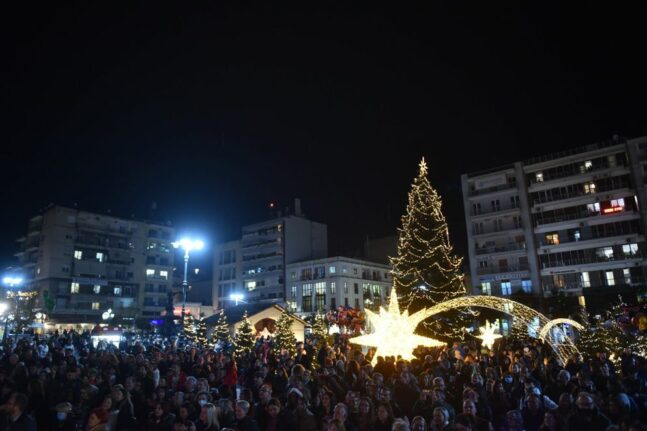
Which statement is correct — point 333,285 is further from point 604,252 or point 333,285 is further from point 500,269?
point 604,252

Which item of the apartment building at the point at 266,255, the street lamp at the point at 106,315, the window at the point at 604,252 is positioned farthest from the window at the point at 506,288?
the street lamp at the point at 106,315

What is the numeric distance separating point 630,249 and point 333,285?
1476 inches

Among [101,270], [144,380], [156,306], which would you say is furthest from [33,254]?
[144,380]

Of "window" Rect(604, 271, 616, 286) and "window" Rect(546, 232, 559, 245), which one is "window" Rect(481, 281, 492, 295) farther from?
"window" Rect(604, 271, 616, 286)

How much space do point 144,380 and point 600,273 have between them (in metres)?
47.6

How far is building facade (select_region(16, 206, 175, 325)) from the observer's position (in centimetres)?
6312

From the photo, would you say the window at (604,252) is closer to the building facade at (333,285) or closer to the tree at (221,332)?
the building facade at (333,285)

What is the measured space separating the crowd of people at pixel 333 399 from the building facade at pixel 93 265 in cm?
5240

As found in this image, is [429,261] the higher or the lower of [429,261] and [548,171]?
the lower

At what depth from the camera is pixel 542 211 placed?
2045 inches

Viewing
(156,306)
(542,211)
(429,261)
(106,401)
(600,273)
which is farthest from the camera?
(156,306)

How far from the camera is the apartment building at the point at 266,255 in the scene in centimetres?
7625

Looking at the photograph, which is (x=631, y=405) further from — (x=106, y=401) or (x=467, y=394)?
(x=106, y=401)

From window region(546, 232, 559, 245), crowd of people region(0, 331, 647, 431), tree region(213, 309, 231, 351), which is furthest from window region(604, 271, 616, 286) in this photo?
tree region(213, 309, 231, 351)
